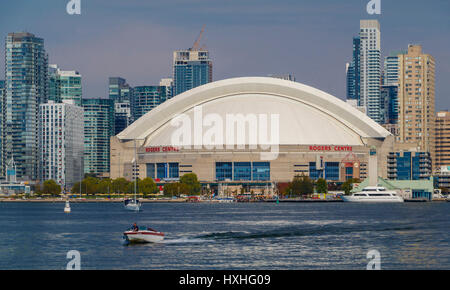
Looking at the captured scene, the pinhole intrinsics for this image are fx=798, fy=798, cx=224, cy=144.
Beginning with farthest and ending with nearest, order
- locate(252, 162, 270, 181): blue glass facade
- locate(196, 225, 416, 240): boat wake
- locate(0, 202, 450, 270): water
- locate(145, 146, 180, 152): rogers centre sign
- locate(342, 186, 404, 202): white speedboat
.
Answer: locate(145, 146, 180, 152): rogers centre sign
locate(252, 162, 270, 181): blue glass facade
locate(342, 186, 404, 202): white speedboat
locate(196, 225, 416, 240): boat wake
locate(0, 202, 450, 270): water

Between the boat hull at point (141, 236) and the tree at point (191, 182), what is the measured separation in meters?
130

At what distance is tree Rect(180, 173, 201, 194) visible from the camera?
184625mm

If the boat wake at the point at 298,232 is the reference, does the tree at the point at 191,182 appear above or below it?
above

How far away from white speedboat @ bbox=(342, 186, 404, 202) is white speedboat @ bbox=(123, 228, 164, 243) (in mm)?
119347

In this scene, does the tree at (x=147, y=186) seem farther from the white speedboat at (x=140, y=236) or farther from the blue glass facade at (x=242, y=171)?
the white speedboat at (x=140, y=236)

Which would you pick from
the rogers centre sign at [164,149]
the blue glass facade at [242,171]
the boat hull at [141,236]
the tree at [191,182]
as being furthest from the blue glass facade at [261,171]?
→ the boat hull at [141,236]

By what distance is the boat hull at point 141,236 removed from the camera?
52500 millimetres

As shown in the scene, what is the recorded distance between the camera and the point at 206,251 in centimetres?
4791

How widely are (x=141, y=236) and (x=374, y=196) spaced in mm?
122432

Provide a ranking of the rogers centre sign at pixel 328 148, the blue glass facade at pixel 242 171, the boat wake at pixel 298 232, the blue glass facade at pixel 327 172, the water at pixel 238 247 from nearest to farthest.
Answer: the water at pixel 238 247 < the boat wake at pixel 298 232 < the rogers centre sign at pixel 328 148 < the blue glass facade at pixel 242 171 < the blue glass facade at pixel 327 172

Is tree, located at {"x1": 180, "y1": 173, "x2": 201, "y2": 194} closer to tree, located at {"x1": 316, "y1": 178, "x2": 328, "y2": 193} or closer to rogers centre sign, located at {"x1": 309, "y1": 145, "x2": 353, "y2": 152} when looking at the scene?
tree, located at {"x1": 316, "y1": 178, "x2": 328, "y2": 193}

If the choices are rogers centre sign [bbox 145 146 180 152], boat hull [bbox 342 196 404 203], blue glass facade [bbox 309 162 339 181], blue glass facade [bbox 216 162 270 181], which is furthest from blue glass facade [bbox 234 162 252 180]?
boat hull [bbox 342 196 404 203]

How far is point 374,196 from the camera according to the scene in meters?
169
